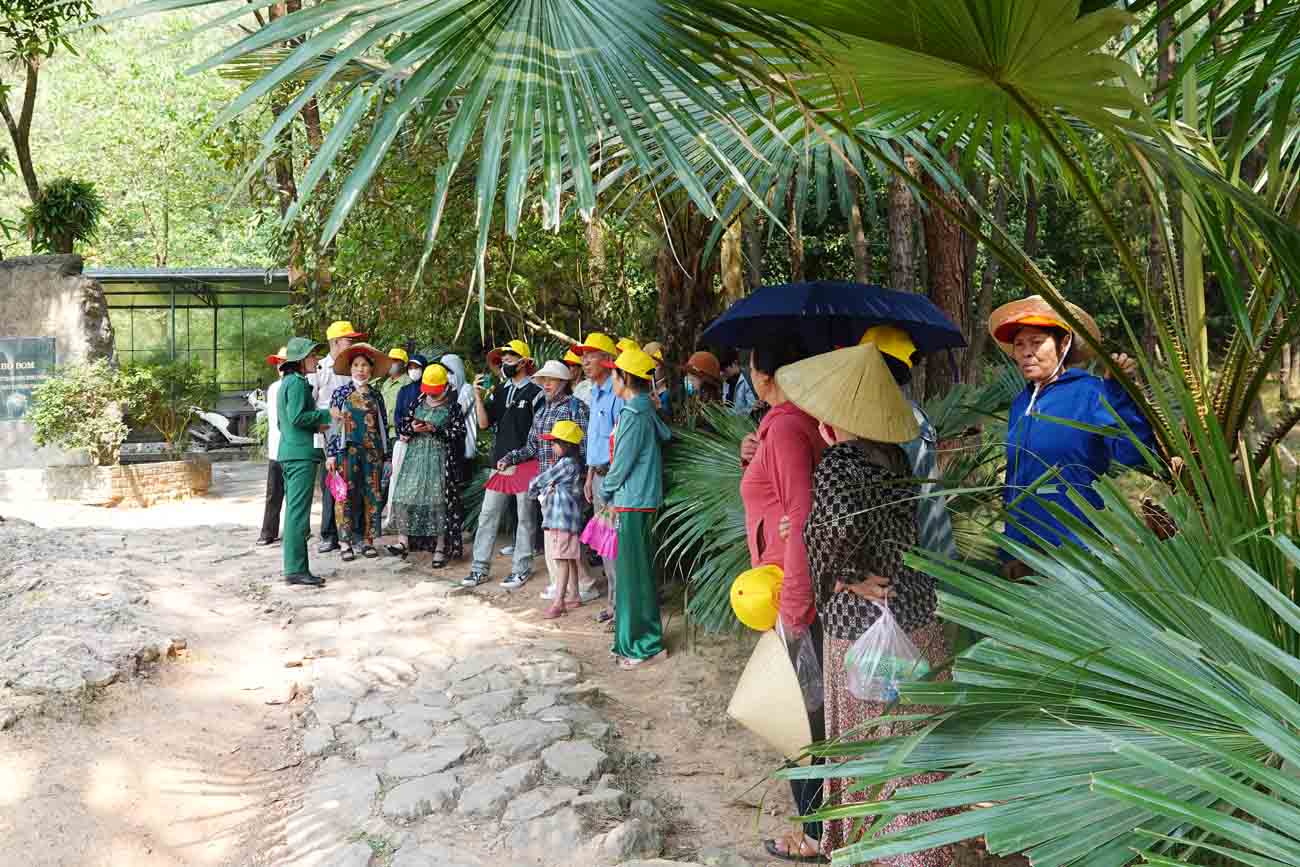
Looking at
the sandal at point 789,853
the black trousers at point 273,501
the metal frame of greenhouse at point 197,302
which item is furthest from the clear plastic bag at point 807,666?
the metal frame of greenhouse at point 197,302

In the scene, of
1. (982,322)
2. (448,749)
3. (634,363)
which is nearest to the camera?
(448,749)

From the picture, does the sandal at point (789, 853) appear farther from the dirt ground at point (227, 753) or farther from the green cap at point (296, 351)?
the green cap at point (296, 351)

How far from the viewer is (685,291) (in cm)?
840

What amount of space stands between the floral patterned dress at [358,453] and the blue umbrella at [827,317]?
4.28 meters

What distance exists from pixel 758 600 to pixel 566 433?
420 centimetres

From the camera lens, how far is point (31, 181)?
1783cm

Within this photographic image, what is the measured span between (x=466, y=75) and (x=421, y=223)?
7422mm

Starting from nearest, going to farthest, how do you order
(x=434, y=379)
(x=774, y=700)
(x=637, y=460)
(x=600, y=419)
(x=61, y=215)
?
1. (x=774, y=700)
2. (x=637, y=460)
3. (x=600, y=419)
4. (x=434, y=379)
5. (x=61, y=215)

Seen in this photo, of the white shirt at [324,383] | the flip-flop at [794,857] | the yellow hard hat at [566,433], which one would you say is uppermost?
the white shirt at [324,383]

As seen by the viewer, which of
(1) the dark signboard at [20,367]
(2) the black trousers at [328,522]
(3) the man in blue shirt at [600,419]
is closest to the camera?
(3) the man in blue shirt at [600,419]

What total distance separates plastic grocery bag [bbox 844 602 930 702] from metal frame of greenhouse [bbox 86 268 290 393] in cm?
1917

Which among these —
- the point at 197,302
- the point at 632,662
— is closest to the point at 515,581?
the point at 632,662

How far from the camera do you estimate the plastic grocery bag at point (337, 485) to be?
8.71m

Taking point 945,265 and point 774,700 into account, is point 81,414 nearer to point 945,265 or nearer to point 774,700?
point 945,265
